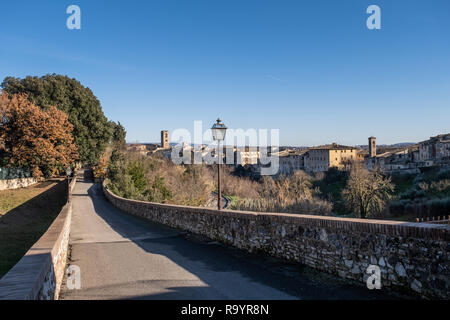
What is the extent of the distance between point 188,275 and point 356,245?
3.05 m

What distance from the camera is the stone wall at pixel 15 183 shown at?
28.3m

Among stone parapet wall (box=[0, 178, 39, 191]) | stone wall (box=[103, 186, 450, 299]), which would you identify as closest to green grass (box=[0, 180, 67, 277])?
stone parapet wall (box=[0, 178, 39, 191])

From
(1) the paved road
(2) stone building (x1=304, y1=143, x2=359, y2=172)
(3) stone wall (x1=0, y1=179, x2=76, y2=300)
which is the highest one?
(2) stone building (x1=304, y1=143, x2=359, y2=172)

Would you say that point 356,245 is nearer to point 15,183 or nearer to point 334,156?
point 15,183

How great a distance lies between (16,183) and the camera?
30266 mm

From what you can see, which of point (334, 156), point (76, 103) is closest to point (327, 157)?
point (334, 156)

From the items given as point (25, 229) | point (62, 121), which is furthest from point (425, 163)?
point (25, 229)

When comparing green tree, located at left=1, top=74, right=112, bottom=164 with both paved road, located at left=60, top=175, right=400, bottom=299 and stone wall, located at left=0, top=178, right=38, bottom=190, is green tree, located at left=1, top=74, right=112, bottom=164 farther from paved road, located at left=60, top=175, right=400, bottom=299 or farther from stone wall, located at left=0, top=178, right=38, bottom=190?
paved road, located at left=60, top=175, right=400, bottom=299

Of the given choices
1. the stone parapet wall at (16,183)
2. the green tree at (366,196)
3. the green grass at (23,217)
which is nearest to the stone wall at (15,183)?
the stone parapet wall at (16,183)

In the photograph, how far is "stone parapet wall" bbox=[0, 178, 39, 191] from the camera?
2833 cm

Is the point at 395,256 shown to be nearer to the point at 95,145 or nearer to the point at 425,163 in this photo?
the point at 95,145

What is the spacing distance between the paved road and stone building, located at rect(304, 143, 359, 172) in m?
85.3

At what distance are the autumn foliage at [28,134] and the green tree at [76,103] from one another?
2765mm

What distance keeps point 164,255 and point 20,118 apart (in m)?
25.2
